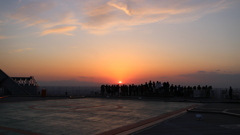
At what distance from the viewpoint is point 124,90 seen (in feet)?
158

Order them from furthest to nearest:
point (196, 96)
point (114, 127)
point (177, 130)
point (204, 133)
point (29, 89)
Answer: point (29, 89)
point (196, 96)
point (114, 127)
point (177, 130)
point (204, 133)

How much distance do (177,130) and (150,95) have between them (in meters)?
32.9

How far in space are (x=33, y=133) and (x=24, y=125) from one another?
2.48 m

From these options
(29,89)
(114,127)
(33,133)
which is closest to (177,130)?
(114,127)

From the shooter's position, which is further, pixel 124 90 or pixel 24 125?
pixel 124 90

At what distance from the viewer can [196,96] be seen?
39062 millimetres

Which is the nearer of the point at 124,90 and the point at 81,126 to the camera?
the point at 81,126

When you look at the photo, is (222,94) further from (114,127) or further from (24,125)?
(24,125)

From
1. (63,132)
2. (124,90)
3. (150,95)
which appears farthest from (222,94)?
(63,132)

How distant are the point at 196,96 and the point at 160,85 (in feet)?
24.3

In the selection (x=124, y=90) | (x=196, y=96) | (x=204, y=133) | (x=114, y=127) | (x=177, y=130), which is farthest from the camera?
(x=124, y=90)

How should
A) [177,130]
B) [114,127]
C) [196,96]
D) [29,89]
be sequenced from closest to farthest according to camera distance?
[177,130]
[114,127]
[196,96]
[29,89]

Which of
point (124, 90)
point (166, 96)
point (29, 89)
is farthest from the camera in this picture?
point (29, 89)

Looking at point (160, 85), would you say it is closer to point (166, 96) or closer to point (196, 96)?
point (166, 96)
